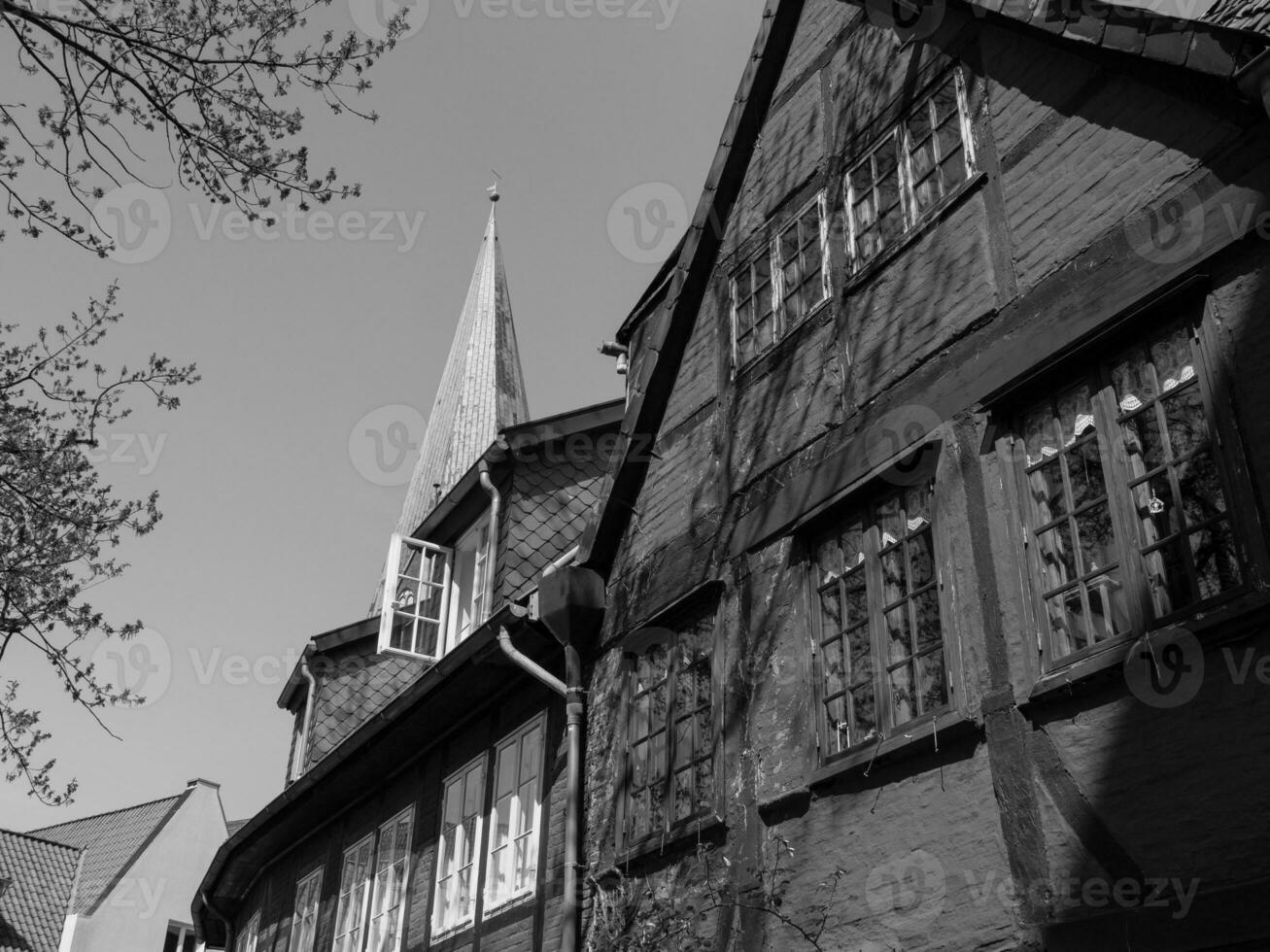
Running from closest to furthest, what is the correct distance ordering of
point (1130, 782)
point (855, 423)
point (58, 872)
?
point (1130, 782), point (855, 423), point (58, 872)

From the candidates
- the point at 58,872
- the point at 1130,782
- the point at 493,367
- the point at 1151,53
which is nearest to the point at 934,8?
the point at 1151,53

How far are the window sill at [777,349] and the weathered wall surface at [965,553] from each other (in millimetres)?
28

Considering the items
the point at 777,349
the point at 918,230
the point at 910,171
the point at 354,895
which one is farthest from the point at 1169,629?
the point at 354,895

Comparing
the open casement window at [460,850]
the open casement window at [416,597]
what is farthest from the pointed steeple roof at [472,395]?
the open casement window at [460,850]

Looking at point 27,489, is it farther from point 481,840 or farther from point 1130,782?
point 1130,782

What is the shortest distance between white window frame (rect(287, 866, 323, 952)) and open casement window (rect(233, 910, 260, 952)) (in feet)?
5.71

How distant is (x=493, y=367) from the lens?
28.0m

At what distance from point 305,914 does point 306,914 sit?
0.04m

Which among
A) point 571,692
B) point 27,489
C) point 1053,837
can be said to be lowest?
point 1053,837

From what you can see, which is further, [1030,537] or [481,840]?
[481,840]

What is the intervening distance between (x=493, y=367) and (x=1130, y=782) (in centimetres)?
2337

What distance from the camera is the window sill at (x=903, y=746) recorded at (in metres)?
6.27

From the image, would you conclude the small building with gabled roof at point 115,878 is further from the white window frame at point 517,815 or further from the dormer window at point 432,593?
the white window frame at point 517,815

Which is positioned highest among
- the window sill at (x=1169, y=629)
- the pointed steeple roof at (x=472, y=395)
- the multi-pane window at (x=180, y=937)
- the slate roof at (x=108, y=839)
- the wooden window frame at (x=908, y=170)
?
the pointed steeple roof at (x=472, y=395)
